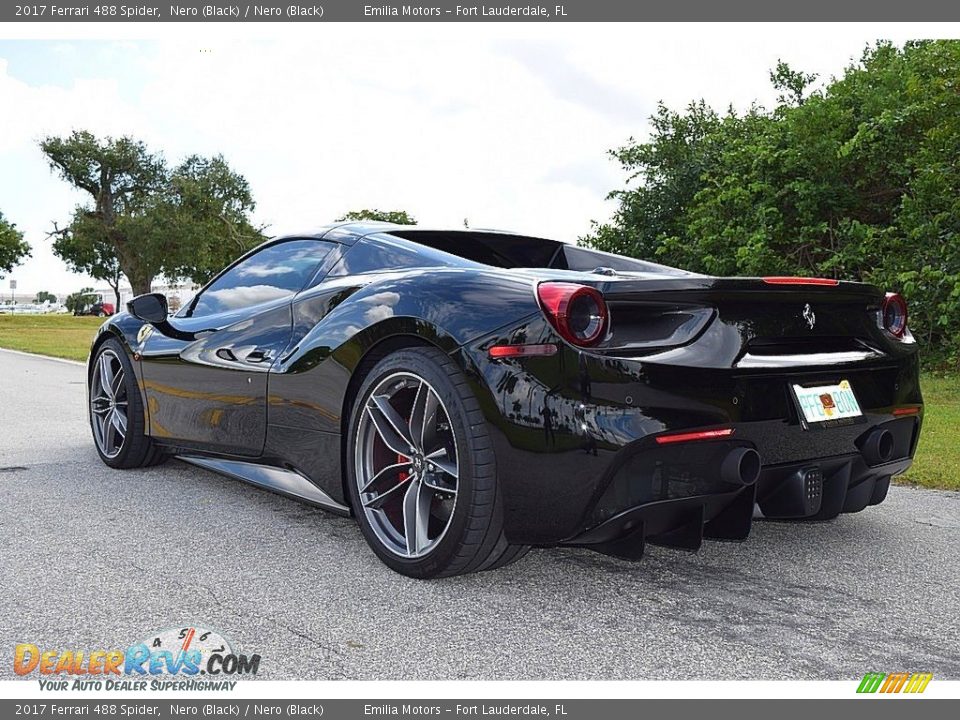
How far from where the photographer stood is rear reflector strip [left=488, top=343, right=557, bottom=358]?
2.79 metres

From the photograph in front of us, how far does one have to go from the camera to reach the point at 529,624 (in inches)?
111

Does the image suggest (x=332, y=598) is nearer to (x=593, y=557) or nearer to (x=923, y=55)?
(x=593, y=557)

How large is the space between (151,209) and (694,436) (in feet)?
149

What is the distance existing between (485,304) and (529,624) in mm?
995

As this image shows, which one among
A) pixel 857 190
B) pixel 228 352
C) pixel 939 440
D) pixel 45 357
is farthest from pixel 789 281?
pixel 45 357

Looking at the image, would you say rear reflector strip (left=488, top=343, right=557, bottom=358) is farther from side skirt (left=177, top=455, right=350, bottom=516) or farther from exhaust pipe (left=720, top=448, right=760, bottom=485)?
side skirt (left=177, top=455, right=350, bottom=516)

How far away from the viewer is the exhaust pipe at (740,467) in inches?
112

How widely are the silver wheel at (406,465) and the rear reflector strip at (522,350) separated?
0.29 metres

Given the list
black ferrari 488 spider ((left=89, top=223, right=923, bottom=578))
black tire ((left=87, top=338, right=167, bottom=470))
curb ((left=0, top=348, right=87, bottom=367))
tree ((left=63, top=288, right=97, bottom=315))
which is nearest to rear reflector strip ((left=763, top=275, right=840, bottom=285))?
black ferrari 488 spider ((left=89, top=223, right=923, bottom=578))

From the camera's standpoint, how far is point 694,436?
9.22 feet

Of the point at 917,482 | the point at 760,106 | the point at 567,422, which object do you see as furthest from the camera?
the point at 760,106

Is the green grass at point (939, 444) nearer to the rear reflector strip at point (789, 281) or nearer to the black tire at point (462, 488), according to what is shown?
the rear reflector strip at point (789, 281)

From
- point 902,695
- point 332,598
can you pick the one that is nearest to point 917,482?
point 902,695

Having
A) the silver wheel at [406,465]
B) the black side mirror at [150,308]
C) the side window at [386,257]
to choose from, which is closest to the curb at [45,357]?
the black side mirror at [150,308]
